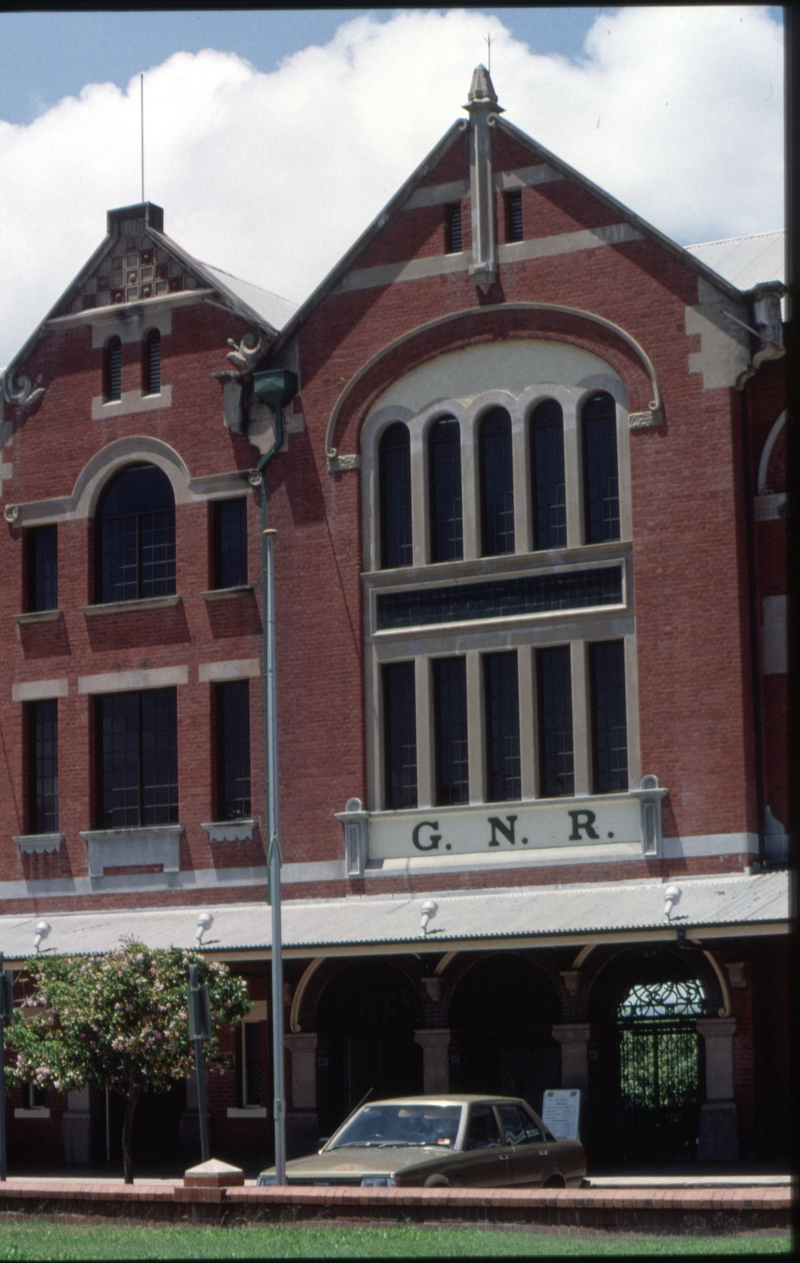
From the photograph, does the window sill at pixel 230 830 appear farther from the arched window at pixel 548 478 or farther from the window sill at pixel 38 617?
the arched window at pixel 548 478

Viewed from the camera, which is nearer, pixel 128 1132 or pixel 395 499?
pixel 128 1132

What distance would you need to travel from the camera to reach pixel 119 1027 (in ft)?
72.2

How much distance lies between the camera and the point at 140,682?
2938cm

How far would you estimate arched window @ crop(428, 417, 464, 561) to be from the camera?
27312 mm

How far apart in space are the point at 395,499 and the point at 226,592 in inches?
127

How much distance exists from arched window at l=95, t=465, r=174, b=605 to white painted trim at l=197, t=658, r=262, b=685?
5.36 feet

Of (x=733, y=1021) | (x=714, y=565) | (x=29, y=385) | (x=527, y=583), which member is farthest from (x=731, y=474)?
(x=29, y=385)

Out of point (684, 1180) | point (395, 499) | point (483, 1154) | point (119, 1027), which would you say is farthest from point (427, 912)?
point (483, 1154)

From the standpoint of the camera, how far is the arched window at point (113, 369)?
30.7 m

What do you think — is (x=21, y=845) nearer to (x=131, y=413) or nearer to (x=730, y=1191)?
(x=131, y=413)

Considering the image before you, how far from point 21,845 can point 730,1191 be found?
18868 mm

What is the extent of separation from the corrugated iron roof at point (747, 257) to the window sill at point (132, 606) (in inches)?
399

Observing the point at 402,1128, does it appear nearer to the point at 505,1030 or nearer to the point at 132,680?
the point at 505,1030

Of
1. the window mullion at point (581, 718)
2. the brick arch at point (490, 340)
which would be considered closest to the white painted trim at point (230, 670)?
the brick arch at point (490, 340)
